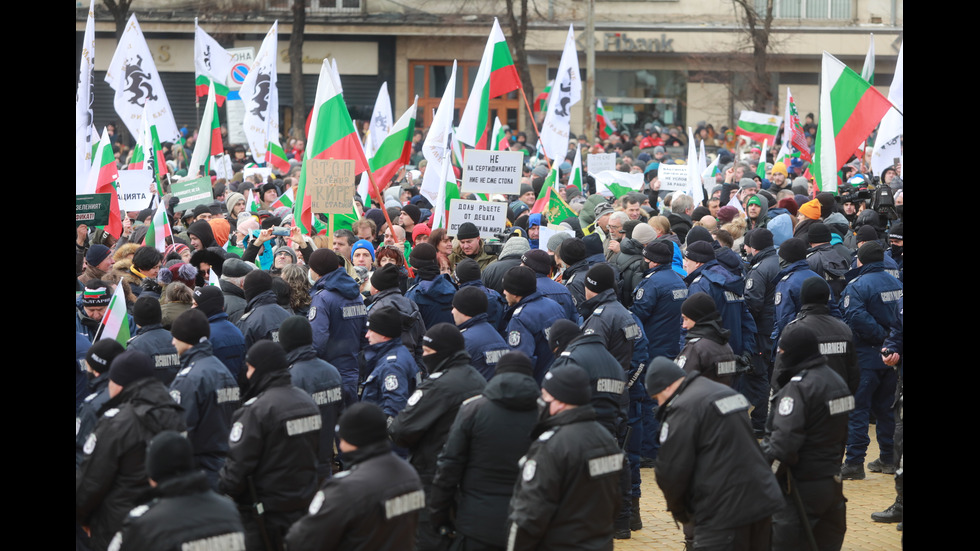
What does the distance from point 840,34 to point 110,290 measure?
34.5 m

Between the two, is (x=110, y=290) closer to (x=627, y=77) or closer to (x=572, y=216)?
(x=572, y=216)

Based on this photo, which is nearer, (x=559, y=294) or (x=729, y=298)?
(x=559, y=294)

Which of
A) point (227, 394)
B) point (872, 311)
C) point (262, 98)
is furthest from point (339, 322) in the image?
point (262, 98)

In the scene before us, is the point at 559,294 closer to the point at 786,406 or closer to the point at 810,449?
the point at 786,406

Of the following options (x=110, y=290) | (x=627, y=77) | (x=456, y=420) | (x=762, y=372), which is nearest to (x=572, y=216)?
(x=762, y=372)

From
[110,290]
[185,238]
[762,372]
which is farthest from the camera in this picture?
[185,238]

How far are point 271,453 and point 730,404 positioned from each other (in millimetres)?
2456

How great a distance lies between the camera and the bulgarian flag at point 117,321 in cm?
769

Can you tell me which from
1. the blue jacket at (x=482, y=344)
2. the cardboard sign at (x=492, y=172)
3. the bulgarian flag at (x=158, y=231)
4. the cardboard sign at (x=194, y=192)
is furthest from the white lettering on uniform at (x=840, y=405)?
the cardboard sign at (x=194, y=192)

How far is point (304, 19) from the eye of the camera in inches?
1417

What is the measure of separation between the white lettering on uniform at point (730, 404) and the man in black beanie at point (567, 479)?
0.66 metres

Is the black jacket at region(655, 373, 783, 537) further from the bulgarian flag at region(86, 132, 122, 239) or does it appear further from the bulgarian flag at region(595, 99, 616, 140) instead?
the bulgarian flag at region(595, 99, 616, 140)

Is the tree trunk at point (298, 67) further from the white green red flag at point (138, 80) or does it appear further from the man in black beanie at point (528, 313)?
the man in black beanie at point (528, 313)

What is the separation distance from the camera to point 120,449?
5.91 metres
